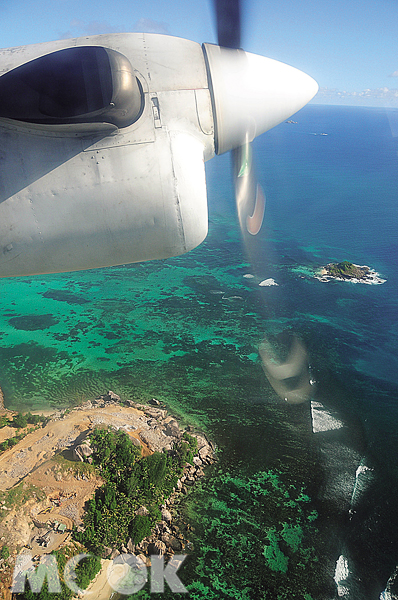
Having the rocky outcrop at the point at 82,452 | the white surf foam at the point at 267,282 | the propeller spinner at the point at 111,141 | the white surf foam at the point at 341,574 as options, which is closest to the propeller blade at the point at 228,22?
the propeller spinner at the point at 111,141

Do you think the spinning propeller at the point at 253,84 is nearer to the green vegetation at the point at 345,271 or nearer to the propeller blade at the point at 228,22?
the propeller blade at the point at 228,22

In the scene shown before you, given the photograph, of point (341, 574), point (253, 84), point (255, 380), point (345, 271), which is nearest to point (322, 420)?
point (255, 380)

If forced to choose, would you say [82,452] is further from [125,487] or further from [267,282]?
[267,282]

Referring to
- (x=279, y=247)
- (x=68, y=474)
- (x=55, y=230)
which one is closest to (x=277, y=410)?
(x=68, y=474)

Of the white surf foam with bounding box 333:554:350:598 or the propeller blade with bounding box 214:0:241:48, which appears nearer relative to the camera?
the propeller blade with bounding box 214:0:241:48

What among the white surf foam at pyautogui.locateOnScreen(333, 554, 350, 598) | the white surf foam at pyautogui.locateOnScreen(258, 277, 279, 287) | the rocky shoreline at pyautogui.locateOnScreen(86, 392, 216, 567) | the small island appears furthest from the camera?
the small island

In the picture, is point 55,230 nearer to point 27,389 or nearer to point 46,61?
point 46,61

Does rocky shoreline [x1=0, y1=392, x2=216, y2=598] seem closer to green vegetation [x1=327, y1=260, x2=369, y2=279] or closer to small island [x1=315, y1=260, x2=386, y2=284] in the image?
small island [x1=315, y1=260, x2=386, y2=284]

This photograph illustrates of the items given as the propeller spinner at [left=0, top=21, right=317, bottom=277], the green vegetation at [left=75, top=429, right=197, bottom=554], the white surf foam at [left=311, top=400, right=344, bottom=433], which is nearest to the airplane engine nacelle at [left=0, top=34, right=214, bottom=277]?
the propeller spinner at [left=0, top=21, right=317, bottom=277]
